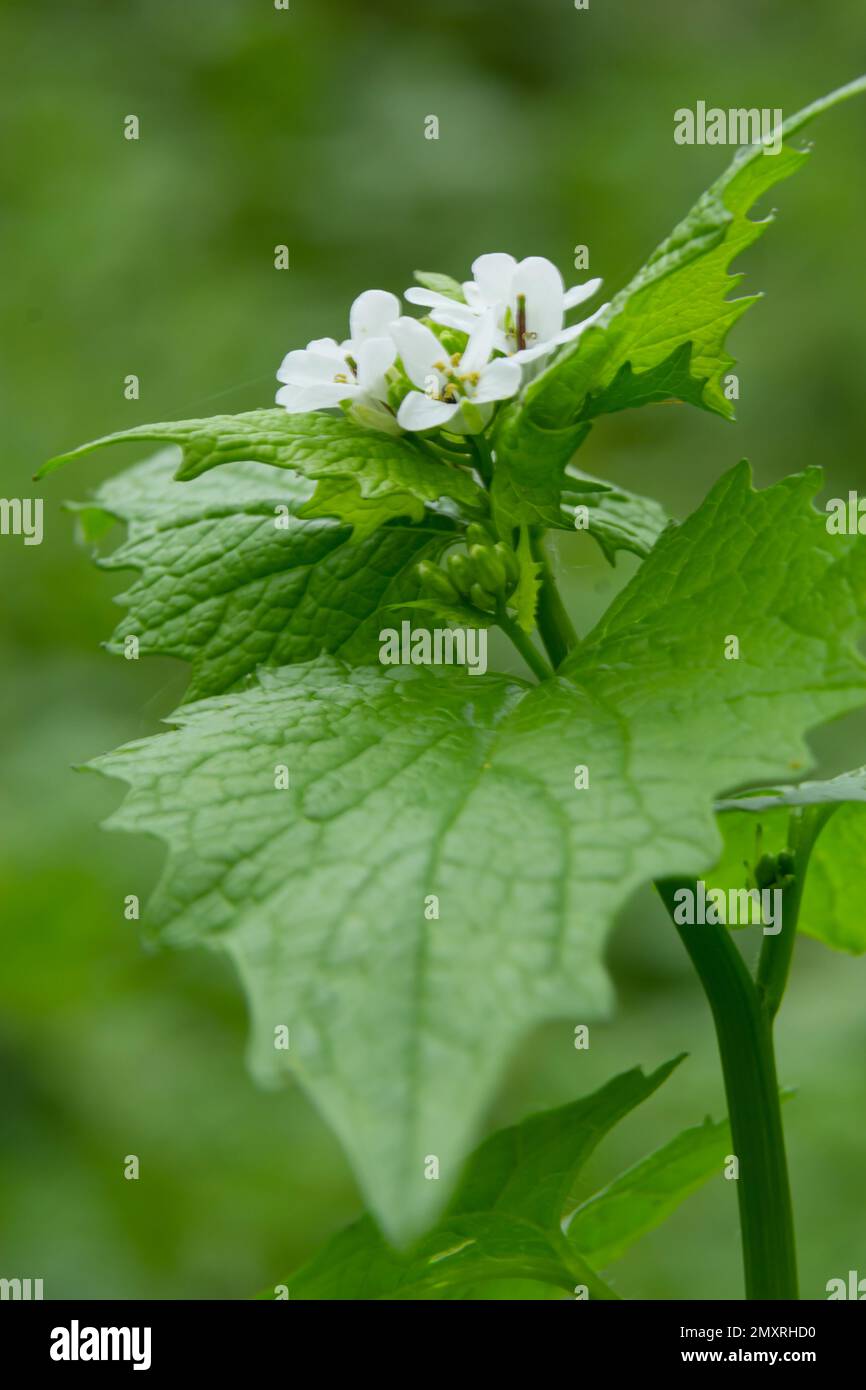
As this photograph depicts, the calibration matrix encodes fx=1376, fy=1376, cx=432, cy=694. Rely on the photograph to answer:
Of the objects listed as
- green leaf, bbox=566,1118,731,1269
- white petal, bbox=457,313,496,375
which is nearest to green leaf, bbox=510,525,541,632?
white petal, bbox=457,313,496,375

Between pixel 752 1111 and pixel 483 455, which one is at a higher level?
pixel 483 455

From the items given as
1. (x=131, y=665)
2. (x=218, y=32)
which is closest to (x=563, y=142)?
(x=218, y=32)

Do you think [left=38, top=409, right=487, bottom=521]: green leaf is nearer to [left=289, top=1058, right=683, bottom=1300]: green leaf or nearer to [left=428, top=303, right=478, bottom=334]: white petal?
[left=428, top=303, right=478, bottom=334]: white petal

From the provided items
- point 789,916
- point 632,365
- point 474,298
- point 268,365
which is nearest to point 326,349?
point 474,298

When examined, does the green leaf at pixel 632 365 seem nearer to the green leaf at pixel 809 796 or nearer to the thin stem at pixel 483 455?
the thin stem at pixel 483 455

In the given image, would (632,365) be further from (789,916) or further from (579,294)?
(789,916)

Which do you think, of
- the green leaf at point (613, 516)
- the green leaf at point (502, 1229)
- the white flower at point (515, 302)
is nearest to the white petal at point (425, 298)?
the white flower at point (515, 302)
